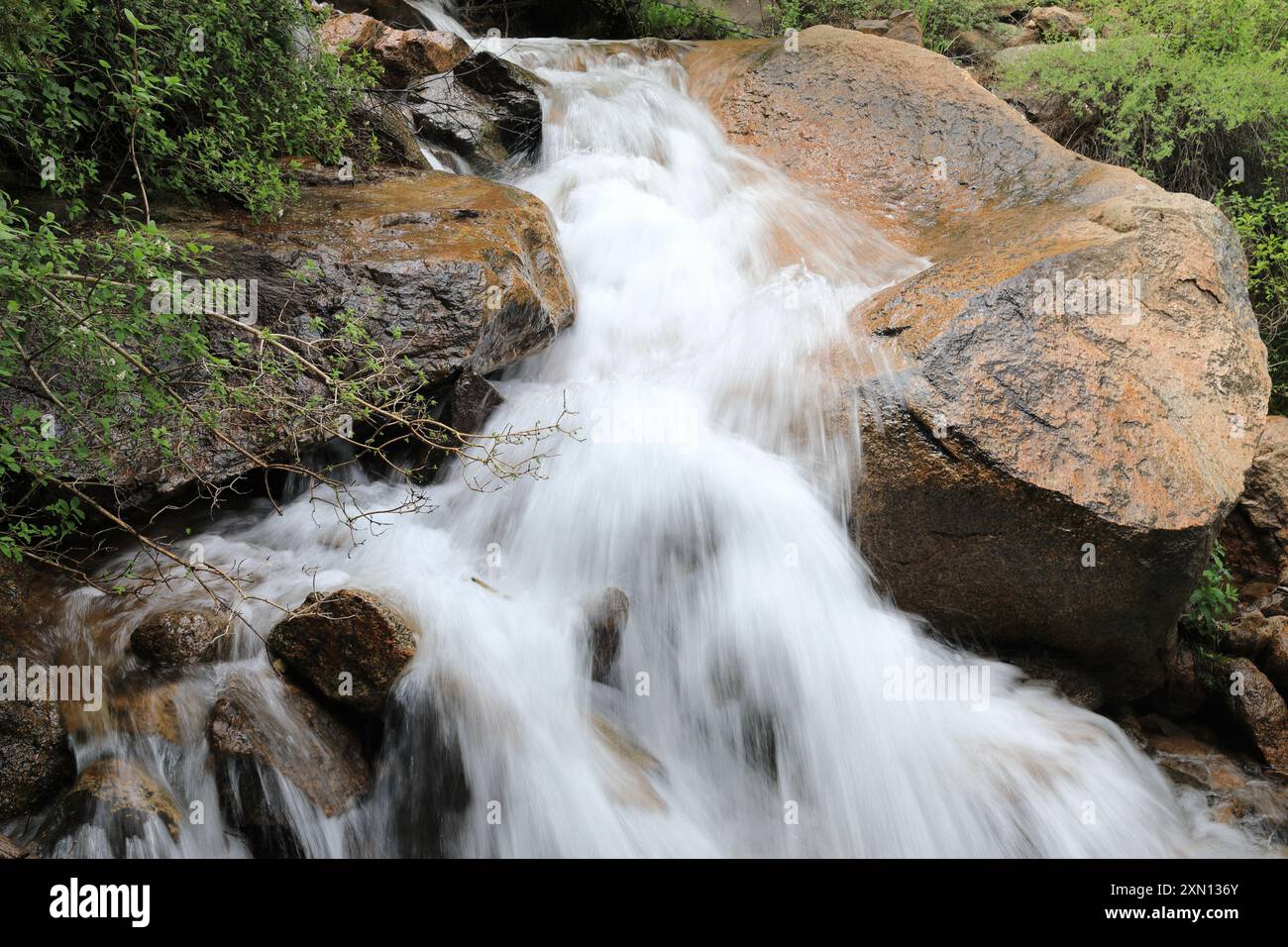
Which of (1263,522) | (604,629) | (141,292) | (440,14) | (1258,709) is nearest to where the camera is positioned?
(141,292)

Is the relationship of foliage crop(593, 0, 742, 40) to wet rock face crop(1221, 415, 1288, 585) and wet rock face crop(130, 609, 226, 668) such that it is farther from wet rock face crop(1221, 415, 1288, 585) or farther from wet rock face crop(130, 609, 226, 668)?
wet rock face crop(130, 609, 226, 668)

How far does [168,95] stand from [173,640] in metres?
3.23

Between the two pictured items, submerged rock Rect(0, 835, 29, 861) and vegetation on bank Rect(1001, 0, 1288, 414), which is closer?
submerged rock Rect(0, 835, 29, 861)

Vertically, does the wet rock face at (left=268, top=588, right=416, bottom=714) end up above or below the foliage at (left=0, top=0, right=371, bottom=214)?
below

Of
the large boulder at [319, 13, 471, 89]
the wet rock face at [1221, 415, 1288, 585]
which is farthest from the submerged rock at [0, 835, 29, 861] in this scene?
the wet rock face at [1221, 415, 1288, 585]

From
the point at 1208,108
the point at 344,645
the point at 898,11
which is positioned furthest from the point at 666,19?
the point at 344,645

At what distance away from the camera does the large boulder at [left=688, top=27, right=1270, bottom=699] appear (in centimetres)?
412

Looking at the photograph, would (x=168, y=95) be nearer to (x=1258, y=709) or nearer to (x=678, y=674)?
(x=678, y=674)

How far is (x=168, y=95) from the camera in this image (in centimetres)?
463

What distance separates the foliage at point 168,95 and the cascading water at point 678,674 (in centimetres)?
206

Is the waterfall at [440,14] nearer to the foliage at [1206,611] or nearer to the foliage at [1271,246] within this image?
the foliage at [1271,246]

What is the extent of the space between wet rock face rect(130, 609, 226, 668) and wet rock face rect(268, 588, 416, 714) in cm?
32

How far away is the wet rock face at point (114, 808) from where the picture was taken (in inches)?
118
